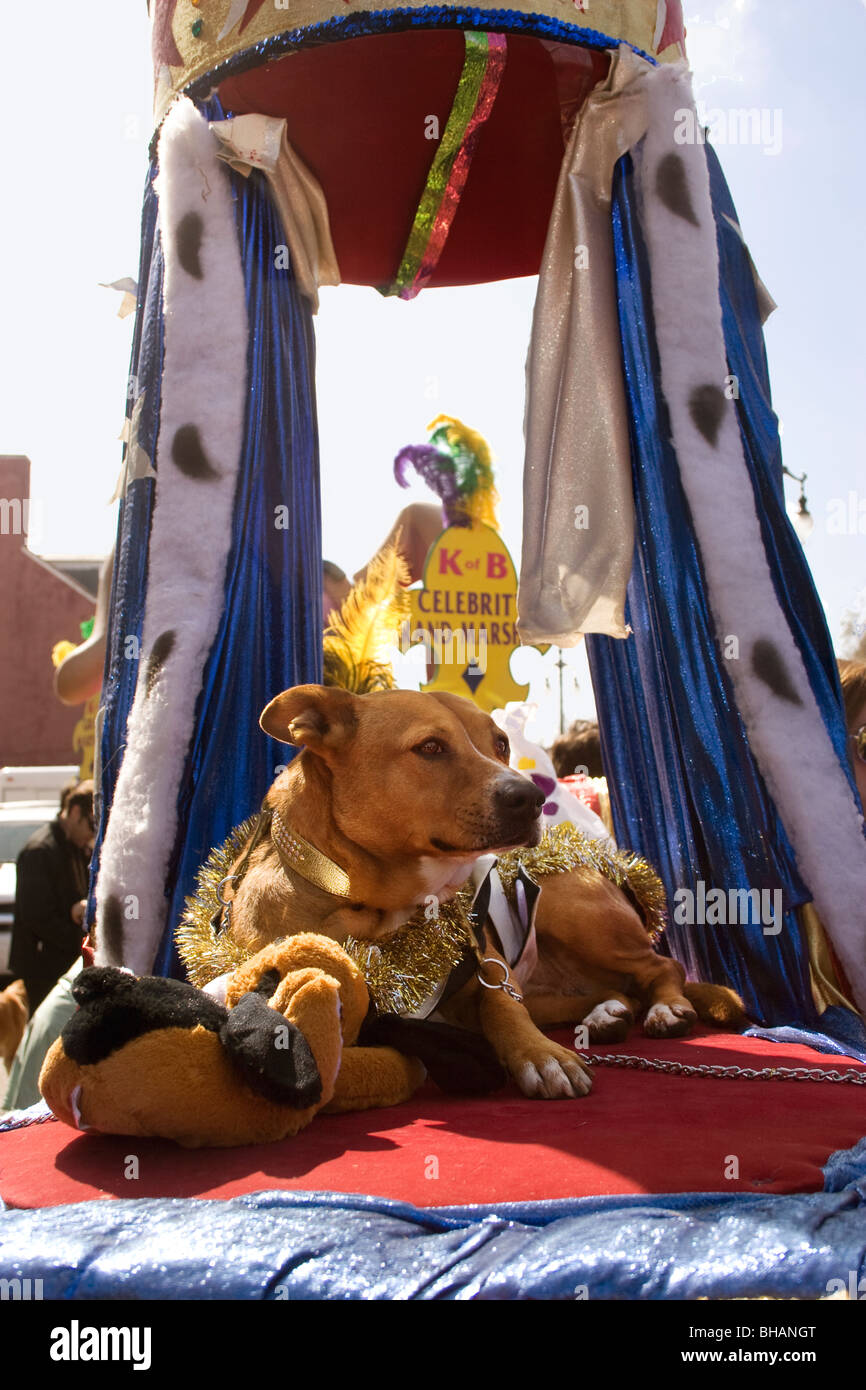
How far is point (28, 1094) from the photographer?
3.89m

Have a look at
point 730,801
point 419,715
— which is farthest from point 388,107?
point 730,801

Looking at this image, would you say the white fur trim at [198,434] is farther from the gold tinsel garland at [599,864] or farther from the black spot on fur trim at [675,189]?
the black spot on fur trim at [675,189]

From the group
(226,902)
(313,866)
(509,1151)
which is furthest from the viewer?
(226,902)

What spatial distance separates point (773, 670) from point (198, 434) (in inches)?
77.6

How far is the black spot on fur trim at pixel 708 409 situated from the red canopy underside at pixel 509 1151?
1.97m

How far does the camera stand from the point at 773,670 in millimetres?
3184

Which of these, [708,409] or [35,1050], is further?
[35,1050]

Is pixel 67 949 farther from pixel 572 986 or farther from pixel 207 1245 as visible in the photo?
pixel 207 1245

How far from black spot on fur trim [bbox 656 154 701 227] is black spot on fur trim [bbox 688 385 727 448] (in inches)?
22.0

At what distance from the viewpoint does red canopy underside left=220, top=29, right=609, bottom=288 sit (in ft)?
10.7
